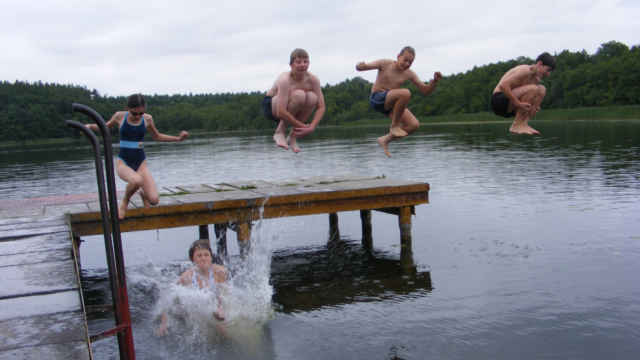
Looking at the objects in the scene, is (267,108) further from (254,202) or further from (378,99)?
(254,202)

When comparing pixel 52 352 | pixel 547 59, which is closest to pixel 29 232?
pixel 52 352

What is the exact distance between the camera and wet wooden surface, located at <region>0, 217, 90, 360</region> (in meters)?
6.46

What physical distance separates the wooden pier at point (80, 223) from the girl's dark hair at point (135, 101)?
273 cm

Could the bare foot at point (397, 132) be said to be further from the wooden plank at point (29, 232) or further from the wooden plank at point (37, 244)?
the wooden plank at point (29, 232)

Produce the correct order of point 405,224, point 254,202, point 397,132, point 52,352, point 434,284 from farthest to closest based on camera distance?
point 405,224 → point 434,284 → point 254,202 → point 397,132 → point 52,352

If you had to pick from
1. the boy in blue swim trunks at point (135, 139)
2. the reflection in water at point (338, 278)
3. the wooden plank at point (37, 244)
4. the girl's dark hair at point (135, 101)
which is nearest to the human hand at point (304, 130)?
the boy in blue swim trunks at point (135, 139)

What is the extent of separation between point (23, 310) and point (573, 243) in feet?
78.9

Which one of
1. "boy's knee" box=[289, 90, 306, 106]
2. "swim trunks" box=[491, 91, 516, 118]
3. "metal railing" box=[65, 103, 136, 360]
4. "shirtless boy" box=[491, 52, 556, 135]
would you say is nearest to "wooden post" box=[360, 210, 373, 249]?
"swim trunks" box=[491, 91, 516, 118]

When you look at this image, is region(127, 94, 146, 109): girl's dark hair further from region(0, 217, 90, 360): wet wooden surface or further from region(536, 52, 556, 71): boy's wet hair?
region(536, 52, 556, 71): boy's wet hair

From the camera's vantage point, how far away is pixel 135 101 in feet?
31.6

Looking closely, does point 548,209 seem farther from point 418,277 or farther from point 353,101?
point 353,101

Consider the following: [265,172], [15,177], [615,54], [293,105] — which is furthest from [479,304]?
[15,177]

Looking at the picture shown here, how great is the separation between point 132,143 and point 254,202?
912 cm

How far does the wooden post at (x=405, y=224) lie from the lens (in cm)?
2331
